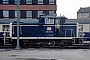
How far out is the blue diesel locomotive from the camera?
86.0ft

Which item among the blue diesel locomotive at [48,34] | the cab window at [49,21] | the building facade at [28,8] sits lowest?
the blue diesel locomotive at [48,34]

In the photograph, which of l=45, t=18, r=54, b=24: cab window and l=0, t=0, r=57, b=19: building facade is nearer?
l=45, t=18, r=54, b=24: cab window

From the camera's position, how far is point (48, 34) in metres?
26.5

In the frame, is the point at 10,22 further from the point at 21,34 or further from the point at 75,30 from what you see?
the point at 75,30

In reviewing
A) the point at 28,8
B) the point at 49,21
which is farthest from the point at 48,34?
the point at 28,8

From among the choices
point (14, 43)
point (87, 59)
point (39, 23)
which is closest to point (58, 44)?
point (39, 23)

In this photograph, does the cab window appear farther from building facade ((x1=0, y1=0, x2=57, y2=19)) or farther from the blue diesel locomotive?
building facade ((x1=0, y1=0, x2=57, y2=19))

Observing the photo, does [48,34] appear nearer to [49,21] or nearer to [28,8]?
[49,21]

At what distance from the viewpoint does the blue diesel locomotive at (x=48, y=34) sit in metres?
26.2

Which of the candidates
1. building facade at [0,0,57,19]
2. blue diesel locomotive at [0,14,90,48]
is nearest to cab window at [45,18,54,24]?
blue diesel locomotive at [0,14,90,48]

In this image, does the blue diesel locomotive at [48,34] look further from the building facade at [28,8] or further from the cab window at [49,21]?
the building facade at [28,8]

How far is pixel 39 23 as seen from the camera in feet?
87.2

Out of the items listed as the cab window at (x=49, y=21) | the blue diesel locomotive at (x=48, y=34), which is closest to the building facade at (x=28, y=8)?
the blue diesel locomotive at (x=48, y=34)

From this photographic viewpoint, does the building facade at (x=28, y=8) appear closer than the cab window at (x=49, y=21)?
No
